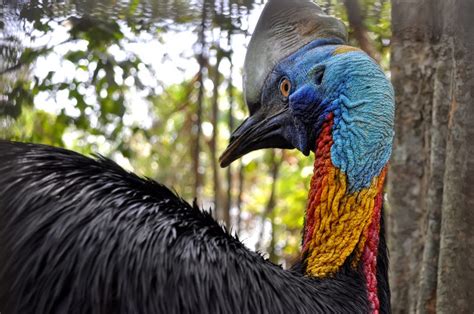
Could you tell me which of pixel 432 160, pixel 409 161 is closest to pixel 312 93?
pixel 432 160

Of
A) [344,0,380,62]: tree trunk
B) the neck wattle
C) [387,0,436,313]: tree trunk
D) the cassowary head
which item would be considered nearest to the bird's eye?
the cassowary head

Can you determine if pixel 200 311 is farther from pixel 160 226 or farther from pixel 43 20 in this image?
pixel 43 20

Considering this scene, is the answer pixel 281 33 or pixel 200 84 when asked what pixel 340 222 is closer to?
pixel 281 33

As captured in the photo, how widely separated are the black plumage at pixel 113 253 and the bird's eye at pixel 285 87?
53 cm

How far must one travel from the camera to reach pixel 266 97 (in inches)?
109

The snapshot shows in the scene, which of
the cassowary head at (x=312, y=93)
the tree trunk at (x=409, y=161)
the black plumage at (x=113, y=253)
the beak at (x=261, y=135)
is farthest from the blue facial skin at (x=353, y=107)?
the tree trunk at (x=409, y=161)

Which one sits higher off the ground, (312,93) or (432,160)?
(312,93)

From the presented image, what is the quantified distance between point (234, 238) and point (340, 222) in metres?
0.35

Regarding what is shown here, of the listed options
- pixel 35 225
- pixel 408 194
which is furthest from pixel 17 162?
pixel 408 194

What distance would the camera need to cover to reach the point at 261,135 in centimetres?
276

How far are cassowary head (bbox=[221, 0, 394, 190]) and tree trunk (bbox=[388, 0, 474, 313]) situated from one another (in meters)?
0.32

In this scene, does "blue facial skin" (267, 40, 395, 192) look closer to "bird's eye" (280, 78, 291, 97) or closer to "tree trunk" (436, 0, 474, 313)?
"bird's eye" (280, 78, 291, 97)

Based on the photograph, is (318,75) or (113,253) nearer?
(113,253)

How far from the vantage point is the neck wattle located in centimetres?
257
